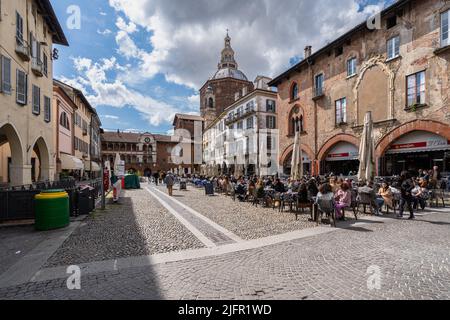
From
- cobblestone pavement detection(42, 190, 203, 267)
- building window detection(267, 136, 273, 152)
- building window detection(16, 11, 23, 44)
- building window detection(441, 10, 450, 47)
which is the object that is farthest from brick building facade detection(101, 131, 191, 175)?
building window detection(441, 10, 450, 47)

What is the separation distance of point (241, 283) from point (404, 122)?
57.4 feet

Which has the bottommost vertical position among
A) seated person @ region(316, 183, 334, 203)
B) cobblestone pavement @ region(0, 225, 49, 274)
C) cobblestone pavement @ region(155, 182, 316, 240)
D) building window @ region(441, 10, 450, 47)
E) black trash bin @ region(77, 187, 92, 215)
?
cobblestone pavement @ region(155, 182, 316, 240)

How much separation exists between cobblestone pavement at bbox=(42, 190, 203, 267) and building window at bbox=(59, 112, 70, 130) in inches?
829

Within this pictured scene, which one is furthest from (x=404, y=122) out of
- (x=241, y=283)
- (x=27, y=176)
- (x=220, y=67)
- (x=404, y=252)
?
(x=220, y=67)

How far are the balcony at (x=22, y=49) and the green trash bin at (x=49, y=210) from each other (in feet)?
30.3

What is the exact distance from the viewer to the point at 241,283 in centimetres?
389

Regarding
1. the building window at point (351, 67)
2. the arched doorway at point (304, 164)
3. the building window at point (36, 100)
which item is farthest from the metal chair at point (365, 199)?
the building window at point (36, 100)

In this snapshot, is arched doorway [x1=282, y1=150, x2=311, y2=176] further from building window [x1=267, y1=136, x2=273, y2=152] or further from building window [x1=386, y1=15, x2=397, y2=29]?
building window [x1=386, y1=15, x2=397, y2=29]

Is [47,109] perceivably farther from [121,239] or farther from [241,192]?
[121,239]

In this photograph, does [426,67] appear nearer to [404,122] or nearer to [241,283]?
[404,122]

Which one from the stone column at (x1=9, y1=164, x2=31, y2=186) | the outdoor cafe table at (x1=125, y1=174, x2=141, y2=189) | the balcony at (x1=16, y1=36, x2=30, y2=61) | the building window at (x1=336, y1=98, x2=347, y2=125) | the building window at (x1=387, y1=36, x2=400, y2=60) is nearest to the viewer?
the balcony at (x1=16, y1=36, x2=30, y2=61)

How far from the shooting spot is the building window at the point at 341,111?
67.9ft

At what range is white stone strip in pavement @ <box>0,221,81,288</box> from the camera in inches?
160

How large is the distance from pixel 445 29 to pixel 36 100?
25120 mm
